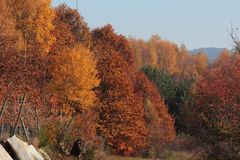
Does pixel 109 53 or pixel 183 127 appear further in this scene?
pixel 183 127

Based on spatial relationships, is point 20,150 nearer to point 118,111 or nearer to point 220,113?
point 220,113

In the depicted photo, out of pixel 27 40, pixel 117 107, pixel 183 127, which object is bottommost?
pixel 183 127

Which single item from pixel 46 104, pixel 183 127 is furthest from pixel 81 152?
pixel 183 127

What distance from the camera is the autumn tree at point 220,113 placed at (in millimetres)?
26337

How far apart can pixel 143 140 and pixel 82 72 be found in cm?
1292

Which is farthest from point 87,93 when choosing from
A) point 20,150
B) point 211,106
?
point 20,150

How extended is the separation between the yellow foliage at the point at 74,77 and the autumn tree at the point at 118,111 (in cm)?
614

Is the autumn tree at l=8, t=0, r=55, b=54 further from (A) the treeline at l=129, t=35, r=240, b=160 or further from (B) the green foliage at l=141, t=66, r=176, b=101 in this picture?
(B) the green foliage at l=141, t=66, r=176, b=101

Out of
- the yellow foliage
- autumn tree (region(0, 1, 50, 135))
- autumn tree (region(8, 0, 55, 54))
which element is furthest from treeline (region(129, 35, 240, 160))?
autumn tree (region(8, 0, 55, 54))

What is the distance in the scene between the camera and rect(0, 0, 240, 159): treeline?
27594 mm

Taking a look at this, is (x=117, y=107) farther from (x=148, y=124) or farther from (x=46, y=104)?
(x=46, y=104)

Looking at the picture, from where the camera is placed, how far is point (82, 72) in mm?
45625

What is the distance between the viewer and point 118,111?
53.0 m

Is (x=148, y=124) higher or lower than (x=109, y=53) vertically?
lower
